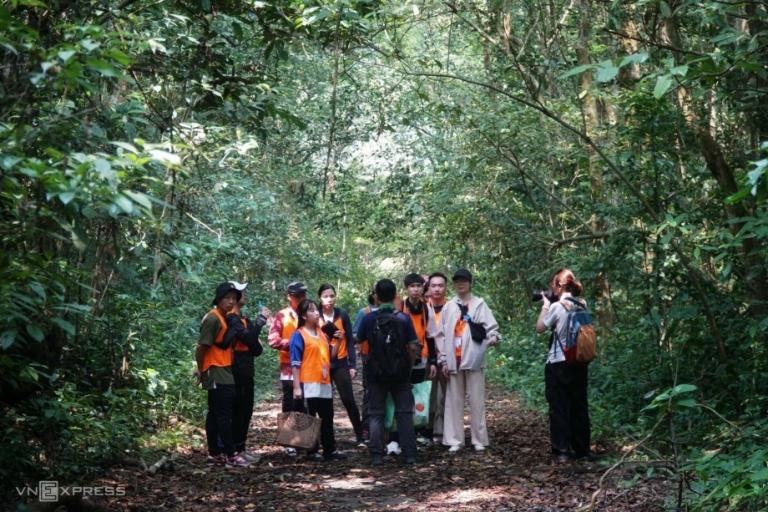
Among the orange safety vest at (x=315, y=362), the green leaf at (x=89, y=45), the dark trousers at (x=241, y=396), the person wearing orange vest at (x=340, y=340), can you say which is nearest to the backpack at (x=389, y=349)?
the orange safety vest at (x=315, y=362)

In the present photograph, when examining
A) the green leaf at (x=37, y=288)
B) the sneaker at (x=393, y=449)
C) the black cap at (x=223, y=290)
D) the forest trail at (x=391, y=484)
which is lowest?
the forest trail at (x=391, y=484)

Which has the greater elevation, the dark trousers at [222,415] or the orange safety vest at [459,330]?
the orange safety vest at [459,330]

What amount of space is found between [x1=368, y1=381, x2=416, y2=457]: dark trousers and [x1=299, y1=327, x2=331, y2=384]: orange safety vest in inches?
21.9

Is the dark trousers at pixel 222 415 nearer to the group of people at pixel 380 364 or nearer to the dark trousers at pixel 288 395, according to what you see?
the group of people at pixel 380 364

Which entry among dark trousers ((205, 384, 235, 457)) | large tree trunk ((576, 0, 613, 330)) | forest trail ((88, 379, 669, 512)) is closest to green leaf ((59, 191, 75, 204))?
forest trail ((88, 379, 669, 512))

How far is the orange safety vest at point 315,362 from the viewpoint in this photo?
1020cm

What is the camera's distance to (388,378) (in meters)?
9.86

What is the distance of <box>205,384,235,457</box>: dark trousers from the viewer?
31.3 ft

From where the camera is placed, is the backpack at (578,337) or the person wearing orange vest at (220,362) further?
the person wearing orange vest at (220,362)

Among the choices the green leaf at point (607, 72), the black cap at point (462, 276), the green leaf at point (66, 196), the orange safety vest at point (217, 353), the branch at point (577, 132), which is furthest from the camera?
the black cap at point (462, 276)

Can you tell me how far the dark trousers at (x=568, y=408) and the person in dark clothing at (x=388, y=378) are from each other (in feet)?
4.96

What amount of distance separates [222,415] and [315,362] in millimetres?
1204

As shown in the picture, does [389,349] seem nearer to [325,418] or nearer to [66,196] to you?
[325,418]

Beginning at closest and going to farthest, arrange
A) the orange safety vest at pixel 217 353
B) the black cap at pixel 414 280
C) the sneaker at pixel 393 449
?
the orange safety vest at pixel 217 353, the sneaker at pixel 393 449, the black cap at pixel 414 280
